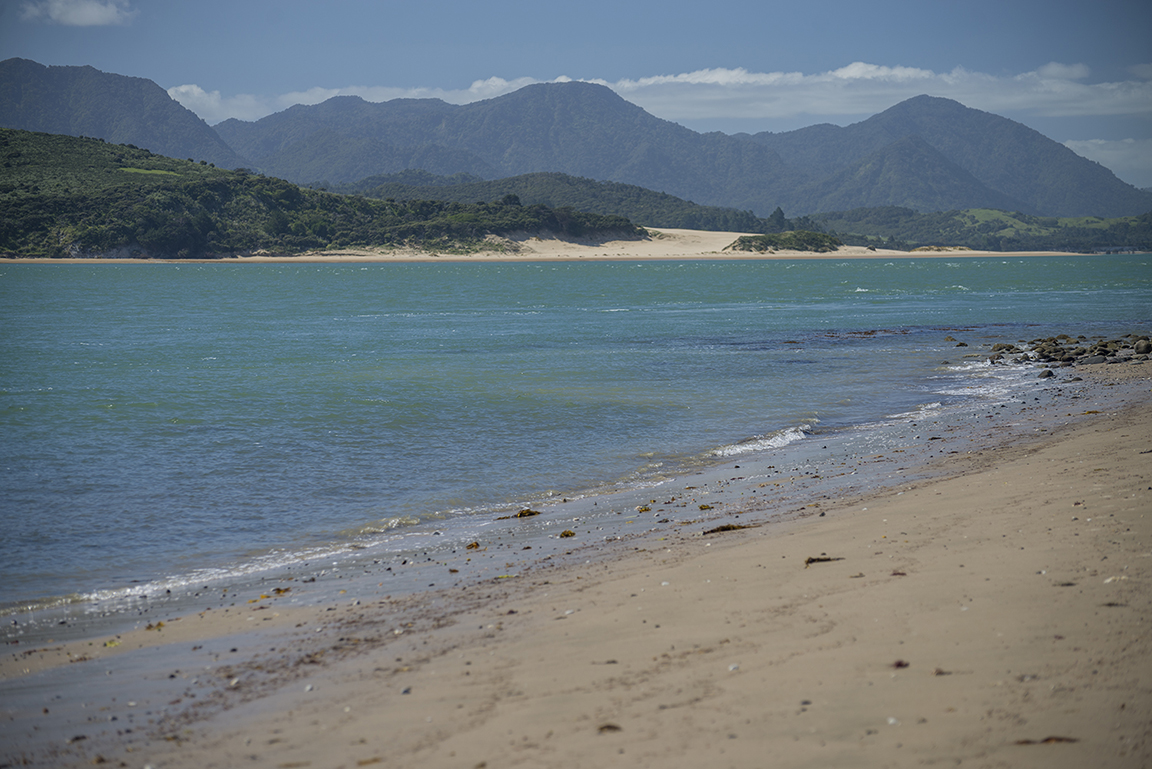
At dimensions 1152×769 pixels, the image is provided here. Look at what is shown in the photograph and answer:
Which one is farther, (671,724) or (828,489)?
(828,489)

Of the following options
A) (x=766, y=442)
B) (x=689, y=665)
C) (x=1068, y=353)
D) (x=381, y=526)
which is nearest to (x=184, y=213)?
(x=1068, y=353)

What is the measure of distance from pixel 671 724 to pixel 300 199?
16916cm

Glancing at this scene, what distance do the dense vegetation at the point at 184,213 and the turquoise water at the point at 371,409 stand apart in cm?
9220

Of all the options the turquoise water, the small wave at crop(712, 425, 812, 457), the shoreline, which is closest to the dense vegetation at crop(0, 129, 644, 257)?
the shoreline

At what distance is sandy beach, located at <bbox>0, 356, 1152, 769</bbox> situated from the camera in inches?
163

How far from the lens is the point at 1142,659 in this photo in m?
4.53

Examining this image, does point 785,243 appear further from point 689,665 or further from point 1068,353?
point 689,665

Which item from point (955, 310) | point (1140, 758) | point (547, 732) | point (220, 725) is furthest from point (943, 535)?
point (955, 310)

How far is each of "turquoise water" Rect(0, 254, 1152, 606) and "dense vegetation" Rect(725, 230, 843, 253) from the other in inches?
5746

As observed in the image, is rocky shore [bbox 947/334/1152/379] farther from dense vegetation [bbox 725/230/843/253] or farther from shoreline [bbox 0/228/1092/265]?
dense vegetation [bbox 725/230/843/253]

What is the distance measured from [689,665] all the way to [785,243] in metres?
198

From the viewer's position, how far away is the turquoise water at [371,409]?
10359mm

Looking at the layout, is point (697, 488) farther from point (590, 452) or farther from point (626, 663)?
point (626, 663)

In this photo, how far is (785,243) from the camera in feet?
632
